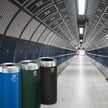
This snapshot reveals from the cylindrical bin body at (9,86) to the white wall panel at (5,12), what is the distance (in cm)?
160

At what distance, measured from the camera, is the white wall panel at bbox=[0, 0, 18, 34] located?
19.2 ft

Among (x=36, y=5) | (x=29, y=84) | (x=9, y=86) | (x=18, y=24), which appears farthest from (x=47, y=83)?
(x=36, y=5)

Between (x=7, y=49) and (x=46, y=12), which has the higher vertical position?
(x=46, y=12)

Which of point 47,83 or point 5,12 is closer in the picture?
point 5,12

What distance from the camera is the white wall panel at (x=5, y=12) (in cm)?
585

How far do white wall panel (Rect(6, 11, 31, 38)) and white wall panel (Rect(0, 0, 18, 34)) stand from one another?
0.38 metres

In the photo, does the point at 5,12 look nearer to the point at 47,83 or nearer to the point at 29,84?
the point at 29,84

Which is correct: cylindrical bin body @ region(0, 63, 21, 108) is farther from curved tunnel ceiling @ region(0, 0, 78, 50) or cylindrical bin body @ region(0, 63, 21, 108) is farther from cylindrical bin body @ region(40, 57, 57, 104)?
cylindrical bin body @ region(40, 57, 57, 104)

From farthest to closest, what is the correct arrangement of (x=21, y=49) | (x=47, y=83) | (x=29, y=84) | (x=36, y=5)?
(x=21, y=49)
(x=36, y=5)
(x=47, y=83)
(x=29, y=84)

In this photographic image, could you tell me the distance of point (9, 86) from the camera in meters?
4.95

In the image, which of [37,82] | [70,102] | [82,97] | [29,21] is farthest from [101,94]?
[29,21]

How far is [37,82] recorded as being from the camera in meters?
6.05

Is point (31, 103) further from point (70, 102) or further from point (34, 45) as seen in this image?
point (34, 45)

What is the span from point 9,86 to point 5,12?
2.22m
